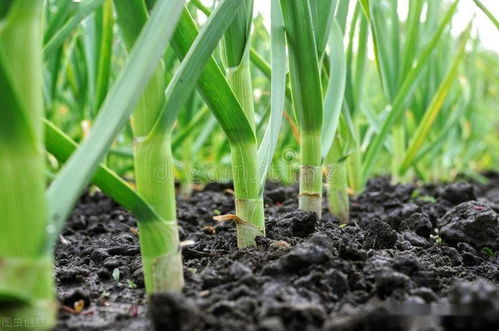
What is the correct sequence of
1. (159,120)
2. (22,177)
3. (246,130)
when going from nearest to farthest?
(22,177) → (159,120) → (246,130)

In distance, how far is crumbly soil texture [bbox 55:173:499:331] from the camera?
1.85 ft

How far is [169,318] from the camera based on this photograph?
57 centimetres

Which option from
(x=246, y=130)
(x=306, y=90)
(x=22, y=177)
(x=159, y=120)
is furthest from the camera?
(x=306, y=90)

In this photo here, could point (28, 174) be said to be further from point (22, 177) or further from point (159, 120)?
point (159, 120)

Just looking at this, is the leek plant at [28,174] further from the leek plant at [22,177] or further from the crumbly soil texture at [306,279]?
the crumbly soil texture at [306,279]

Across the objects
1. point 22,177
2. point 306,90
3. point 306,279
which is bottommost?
point 306,279

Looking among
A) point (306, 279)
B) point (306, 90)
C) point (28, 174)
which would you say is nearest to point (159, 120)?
point (28, 174)

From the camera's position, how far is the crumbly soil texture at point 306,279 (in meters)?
0.56

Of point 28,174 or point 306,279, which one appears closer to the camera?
point 28,174

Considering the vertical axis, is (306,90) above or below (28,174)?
Answer: above

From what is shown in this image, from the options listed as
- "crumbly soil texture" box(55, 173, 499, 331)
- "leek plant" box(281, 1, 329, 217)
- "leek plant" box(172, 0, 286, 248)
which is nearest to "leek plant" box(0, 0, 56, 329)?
"crumbly soil texture" box(55, 173, 499, 331)

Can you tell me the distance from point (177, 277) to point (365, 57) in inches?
36.8

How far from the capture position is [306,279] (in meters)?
0.70

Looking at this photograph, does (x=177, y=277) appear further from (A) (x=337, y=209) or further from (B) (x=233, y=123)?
(A) (x=337, y=209)
